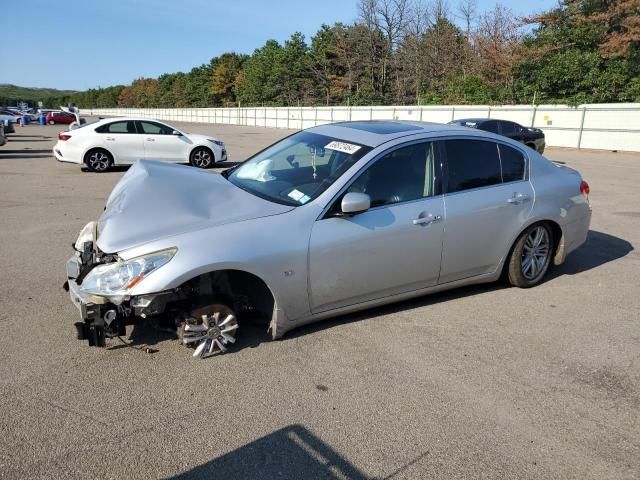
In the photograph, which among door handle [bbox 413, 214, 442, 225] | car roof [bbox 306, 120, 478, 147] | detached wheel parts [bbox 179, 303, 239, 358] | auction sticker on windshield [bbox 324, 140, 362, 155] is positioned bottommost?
detached wheel parts [bbox 179, 303, 239, 358]

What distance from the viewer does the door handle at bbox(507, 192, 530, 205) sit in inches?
189

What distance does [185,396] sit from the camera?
10.4 ft

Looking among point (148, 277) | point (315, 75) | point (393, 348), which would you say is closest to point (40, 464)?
point (148, 277)

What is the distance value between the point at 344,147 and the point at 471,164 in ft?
4.03

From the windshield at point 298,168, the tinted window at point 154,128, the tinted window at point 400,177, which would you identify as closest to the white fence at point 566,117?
the tinted window at point 154,128

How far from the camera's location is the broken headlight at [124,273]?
3291 millimetres

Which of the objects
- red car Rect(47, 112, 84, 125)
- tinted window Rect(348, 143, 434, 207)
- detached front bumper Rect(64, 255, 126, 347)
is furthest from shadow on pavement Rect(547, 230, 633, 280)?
red car Rect(47, 112, 84, 125)

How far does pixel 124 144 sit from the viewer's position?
13898 millimetres

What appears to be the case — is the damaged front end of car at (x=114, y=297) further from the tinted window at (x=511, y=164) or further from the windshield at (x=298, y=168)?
the tinted window at (x=511, y=164)

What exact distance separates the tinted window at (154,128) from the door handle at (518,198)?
1155cm

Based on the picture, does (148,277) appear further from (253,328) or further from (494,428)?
(494,428)

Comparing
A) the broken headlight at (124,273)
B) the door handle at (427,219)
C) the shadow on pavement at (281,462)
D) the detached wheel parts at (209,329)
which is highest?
the door handle at (427,219)

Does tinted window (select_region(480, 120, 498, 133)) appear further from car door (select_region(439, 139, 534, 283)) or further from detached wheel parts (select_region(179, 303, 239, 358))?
detached wheel parts (select_region(179, 303, 239, 358))

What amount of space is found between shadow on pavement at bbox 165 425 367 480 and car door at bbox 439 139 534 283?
221cm
